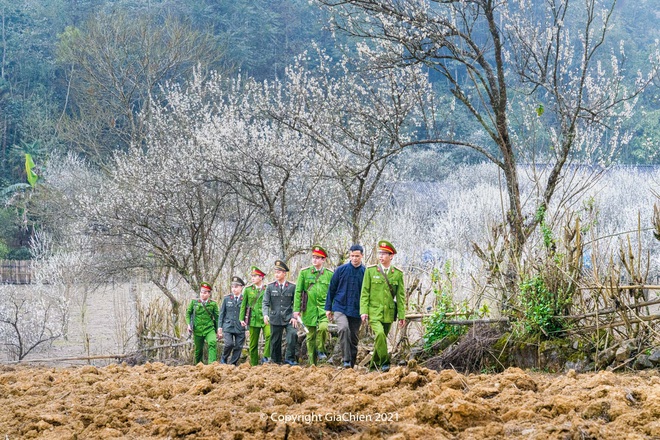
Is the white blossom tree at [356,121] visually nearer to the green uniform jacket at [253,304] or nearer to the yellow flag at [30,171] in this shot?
the green uniform jacket at [253,304]

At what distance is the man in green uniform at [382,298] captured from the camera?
10.6m

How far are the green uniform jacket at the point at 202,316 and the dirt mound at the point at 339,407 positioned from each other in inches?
243

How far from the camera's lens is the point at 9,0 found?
56406mm

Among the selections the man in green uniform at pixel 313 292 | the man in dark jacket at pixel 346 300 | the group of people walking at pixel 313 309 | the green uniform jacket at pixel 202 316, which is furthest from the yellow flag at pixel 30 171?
the man in dark jacket at pixel 346 300

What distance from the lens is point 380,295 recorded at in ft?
34.8

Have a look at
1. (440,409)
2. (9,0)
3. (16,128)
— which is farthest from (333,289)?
(9,0)

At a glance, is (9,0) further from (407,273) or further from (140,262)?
(407,273)

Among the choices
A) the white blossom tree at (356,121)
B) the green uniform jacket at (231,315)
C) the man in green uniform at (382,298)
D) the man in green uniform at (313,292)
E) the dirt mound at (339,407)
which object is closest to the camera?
the dirt mound at (339,407)

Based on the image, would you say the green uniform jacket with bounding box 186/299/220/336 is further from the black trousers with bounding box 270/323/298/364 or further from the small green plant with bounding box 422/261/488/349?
the small green plant with bounding box 422/261/488/349

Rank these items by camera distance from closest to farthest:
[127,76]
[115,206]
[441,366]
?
[441,366], [115,206], [127,76]

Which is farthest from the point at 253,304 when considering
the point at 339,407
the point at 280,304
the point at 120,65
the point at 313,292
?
the point at 120,65

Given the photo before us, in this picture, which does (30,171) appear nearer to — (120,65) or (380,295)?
(120,65)

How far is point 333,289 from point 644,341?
4.01m

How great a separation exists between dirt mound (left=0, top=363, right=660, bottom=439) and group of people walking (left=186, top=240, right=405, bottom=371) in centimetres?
257
